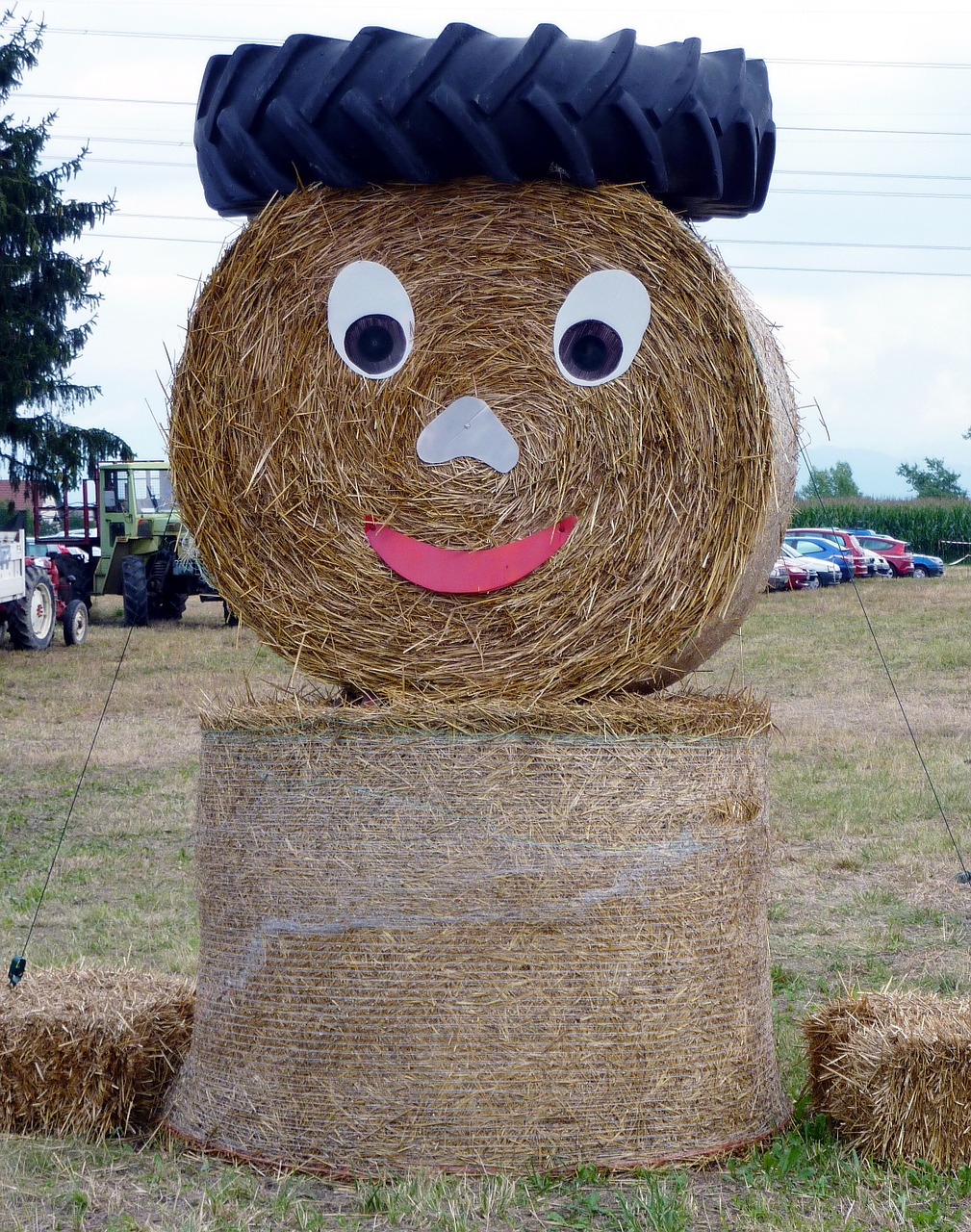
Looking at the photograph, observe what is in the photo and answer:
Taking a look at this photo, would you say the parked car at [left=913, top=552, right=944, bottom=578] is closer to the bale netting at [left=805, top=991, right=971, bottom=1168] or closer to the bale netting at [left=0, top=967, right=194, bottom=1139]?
the bale netting at [left=805, top=991, right=971, bottom=1168]

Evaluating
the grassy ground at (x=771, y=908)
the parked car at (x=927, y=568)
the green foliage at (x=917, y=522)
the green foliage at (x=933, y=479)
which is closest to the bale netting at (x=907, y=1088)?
the grassy ground at (x=771, y=908)

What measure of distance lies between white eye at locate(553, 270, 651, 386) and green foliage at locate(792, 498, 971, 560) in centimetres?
4132

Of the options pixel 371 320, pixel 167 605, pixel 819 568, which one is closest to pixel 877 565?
pixel 819 568

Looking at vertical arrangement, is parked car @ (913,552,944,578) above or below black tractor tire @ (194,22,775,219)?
below

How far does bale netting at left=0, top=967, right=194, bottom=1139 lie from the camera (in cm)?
402

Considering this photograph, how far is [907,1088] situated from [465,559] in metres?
1.79

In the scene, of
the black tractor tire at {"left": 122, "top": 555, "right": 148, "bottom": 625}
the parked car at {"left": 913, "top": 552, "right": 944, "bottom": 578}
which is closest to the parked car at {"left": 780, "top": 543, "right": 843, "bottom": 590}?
the parked car at {"left": 913, "top": 552, "right": 944, "bottom": 578}

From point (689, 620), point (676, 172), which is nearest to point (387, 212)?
point (676, 172)

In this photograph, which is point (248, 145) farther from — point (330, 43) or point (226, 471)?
point (226, 471)

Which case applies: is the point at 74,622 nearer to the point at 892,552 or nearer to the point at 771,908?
the point at 771,908

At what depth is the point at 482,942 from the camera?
3.47m

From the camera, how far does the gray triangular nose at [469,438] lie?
380 cm

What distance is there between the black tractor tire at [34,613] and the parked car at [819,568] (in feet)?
41.0

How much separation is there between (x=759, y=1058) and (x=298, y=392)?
86.3 inches
